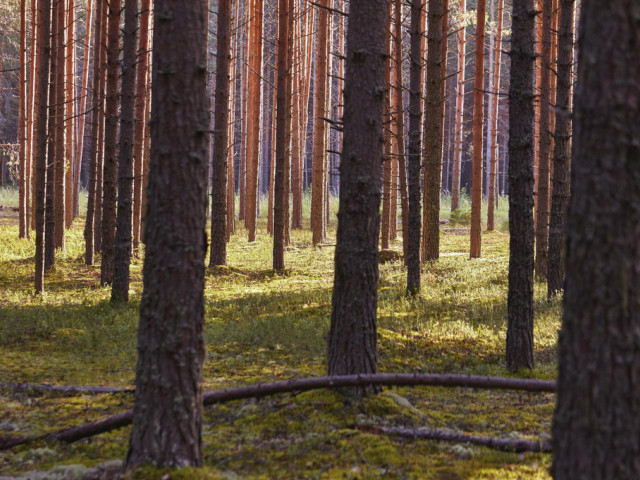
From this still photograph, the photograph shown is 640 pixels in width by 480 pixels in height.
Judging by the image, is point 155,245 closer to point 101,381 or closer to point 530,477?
point 530,477

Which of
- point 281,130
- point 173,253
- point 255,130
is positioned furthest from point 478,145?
point 173,253

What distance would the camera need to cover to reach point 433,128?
15.8 metres

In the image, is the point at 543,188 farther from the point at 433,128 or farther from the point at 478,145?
the point at 478,145

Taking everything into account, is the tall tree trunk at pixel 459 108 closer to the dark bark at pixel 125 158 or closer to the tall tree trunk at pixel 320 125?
the tall tree trunk at pixel 320 125

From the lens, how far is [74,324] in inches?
399

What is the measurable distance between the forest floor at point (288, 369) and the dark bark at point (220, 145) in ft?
3.23

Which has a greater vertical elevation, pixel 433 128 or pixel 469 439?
pixel 433 128

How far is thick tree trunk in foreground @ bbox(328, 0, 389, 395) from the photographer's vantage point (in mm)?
5848

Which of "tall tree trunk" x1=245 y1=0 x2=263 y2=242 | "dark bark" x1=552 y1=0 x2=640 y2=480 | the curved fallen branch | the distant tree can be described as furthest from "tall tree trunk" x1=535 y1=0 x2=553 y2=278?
"dark bark" x1=552 y1=0 x2=640 y2=480

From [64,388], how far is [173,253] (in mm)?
3252

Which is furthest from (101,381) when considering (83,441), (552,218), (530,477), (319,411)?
(552,218)

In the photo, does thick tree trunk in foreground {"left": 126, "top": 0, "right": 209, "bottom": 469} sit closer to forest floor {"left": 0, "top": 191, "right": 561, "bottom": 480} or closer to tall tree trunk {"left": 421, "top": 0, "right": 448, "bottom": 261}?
forest floor {"left": 0, "top": 191, "right": 561, "bottom": 480}

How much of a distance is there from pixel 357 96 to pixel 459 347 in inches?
183

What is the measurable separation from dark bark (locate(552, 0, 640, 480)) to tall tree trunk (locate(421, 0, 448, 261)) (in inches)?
480
